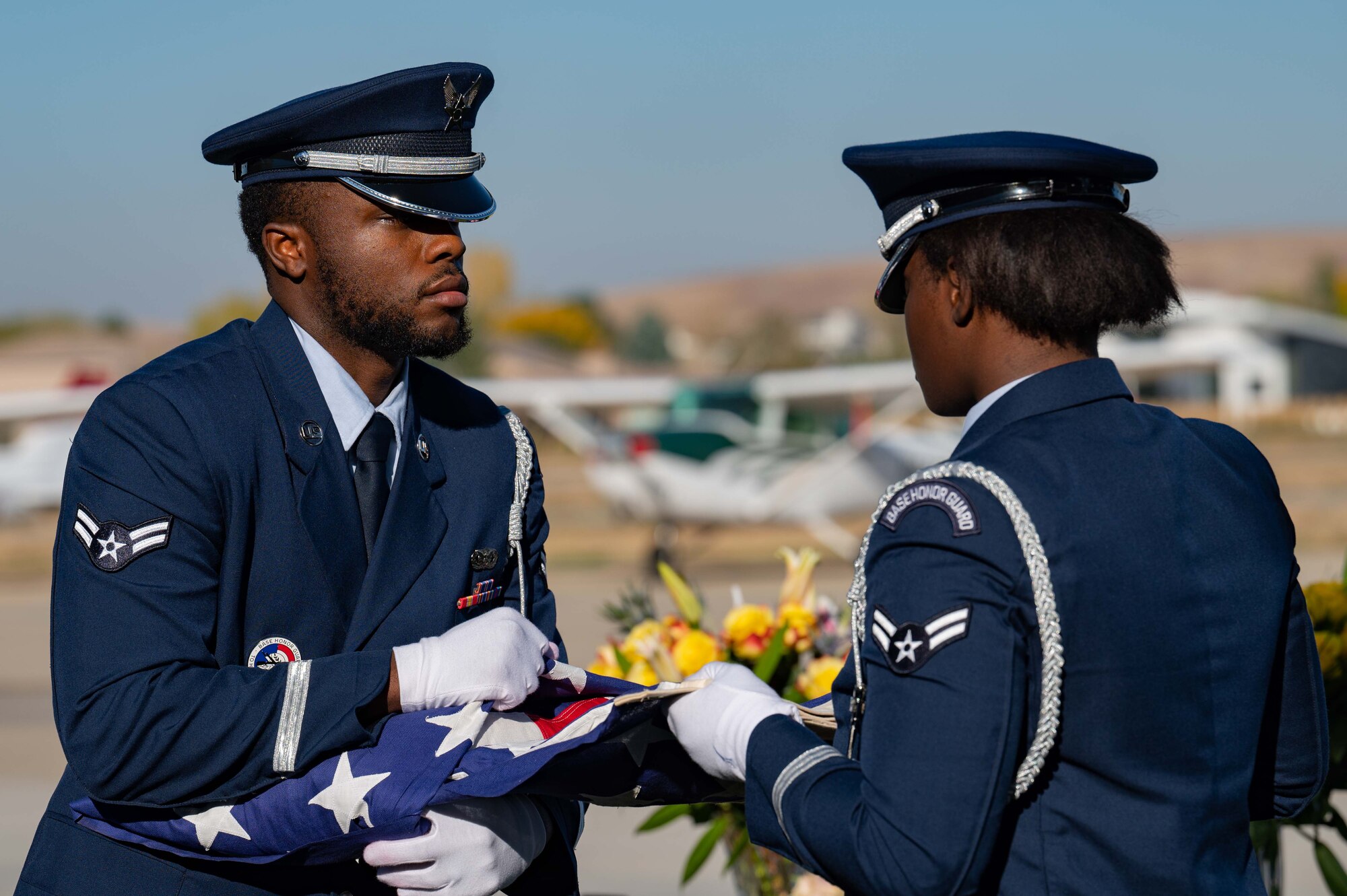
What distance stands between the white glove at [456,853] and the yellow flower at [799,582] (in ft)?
4.69

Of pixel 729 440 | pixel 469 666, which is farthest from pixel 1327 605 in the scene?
pixel 729 440

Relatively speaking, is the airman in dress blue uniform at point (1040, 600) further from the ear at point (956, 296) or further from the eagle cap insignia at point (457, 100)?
the eagle cap insignia at point (457, 100)

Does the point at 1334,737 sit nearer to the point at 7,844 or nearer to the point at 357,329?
the point at 357,329

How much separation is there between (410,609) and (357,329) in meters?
0.47

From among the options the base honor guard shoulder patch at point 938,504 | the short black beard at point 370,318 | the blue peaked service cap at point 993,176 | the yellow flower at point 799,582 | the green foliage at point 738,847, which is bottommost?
the green foliage at point 738,847

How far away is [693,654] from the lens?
2949 mm

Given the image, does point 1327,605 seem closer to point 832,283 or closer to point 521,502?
point 521,502

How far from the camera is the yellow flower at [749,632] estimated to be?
307 centimetres

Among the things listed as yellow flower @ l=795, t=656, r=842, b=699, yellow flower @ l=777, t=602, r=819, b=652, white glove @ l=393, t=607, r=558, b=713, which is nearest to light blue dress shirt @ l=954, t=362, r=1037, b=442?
white glove @ l=393, t=607, r=558, b=713

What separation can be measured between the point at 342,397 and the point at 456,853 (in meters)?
0.77

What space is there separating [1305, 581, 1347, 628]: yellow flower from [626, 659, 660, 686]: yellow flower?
1.48m

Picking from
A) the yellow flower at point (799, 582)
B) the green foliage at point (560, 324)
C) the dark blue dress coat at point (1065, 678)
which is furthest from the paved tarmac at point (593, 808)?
the green foliage at point (560, 324)

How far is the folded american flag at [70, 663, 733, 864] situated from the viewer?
1773 millimetres

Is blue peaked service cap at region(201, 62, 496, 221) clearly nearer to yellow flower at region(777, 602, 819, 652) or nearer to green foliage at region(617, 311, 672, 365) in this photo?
yellow flower at region(777, 602, 819, 652)
